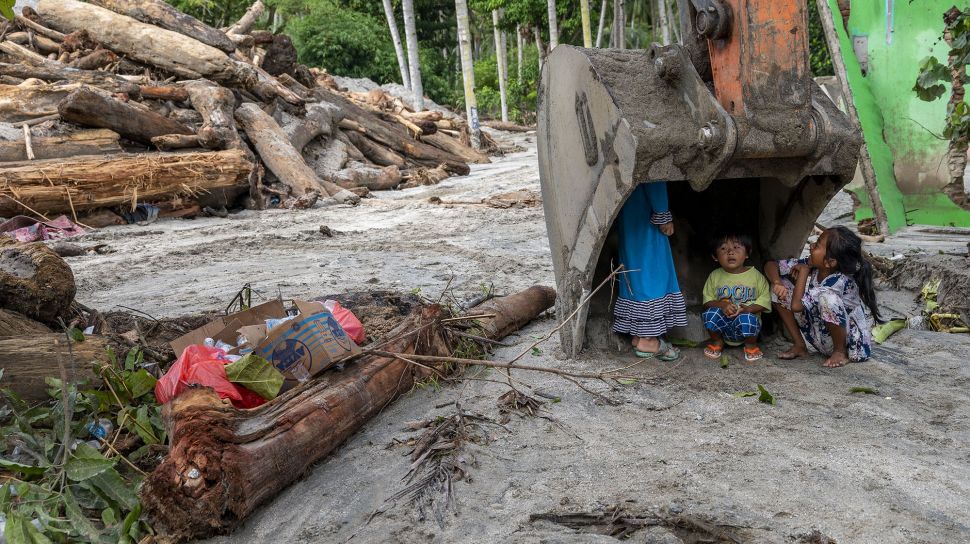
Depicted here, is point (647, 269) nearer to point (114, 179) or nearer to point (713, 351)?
point (713, 351)

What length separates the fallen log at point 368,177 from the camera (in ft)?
42.2

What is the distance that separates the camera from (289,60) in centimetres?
1614

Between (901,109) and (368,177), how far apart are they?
8.00 m

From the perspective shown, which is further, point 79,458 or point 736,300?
point 736,300

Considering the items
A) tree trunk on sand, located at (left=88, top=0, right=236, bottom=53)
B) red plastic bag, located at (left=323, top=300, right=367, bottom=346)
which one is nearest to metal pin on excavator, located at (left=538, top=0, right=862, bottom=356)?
red plastic bag, located at (left=323, top=300, right=367, bottom=346)

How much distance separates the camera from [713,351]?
13.8 ft

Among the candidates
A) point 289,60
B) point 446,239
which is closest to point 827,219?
point 446,239

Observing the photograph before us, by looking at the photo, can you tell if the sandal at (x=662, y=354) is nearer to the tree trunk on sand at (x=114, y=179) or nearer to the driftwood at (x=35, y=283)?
the driftwood at (x=35, y=283)

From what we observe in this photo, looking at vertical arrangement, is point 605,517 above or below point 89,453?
below

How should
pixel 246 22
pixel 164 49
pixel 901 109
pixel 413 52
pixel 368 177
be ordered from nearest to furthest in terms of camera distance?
1. pixel 901 109
2. pixel 164 49
3. pixel 368 177
4. pixel 246 22
5. pixel 413 52

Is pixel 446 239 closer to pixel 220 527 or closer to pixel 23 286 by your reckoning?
pixel 23 286

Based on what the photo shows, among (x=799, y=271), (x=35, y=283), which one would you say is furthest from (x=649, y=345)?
(x=35, y=283)

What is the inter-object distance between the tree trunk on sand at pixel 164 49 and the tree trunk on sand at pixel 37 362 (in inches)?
415

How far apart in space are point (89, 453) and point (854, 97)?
772 centimetres
